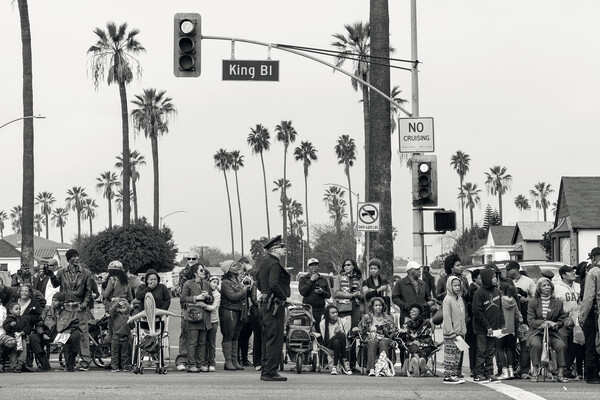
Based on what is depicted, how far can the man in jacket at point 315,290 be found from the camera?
18.3 m

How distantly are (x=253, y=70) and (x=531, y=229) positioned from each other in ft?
208

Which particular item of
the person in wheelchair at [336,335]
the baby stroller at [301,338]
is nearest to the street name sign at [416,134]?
the person in wheelchair at [336,335]

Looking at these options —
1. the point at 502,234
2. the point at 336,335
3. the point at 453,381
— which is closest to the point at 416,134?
the point at 336,335

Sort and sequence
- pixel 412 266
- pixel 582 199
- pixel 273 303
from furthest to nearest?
pixel 582 199 < pixel 412 266 < pixel 273 303

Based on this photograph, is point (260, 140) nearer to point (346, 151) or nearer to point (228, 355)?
point (346, 151)

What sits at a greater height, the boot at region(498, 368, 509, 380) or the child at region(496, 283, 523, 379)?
the child at region(496, 283, 523, 379)

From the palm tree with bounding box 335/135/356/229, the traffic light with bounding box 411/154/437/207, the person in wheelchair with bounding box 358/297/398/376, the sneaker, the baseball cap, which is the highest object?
the palm tree with bounding box 335/135/356/229

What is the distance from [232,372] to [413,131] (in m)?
6.57

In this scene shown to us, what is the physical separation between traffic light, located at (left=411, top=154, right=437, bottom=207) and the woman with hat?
4.22 m

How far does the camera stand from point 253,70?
20.2m

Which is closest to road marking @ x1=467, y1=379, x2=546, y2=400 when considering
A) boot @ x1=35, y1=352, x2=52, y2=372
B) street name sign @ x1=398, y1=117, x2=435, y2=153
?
street name sign @ x1=398, y1=117, x2=435, y2=153

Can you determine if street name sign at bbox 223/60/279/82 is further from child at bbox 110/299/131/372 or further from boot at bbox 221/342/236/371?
child at bbox 110/299/131/372

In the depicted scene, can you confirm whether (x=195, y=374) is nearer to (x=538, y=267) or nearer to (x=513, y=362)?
(x=513, y=362)

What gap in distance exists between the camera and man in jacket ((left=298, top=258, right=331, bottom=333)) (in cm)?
1833
